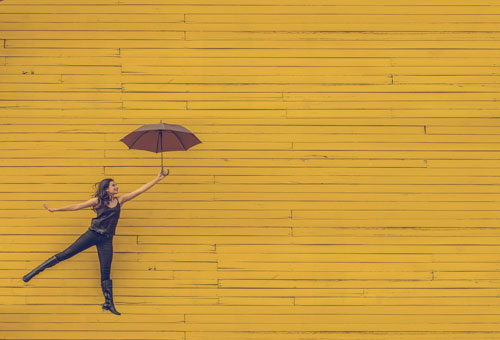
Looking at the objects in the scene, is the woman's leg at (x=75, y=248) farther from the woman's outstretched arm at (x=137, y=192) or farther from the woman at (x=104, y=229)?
the woman's outstretched arm at (x=137, y=192)

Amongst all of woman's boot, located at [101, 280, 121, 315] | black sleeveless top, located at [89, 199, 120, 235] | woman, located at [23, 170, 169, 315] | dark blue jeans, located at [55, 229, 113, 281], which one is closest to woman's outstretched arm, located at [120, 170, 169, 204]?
woman, located at [23, 170, 169, 315]

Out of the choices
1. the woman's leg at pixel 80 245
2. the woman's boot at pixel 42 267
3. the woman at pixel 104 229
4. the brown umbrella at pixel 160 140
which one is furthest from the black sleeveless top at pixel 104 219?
the brown umbrella at pixel 160 140

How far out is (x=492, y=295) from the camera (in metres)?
6.47

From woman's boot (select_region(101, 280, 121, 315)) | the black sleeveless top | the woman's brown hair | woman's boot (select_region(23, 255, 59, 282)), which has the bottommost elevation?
woman's boot (select_region(101, 280, 121, 315))

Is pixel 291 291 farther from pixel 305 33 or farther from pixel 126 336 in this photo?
pixel 305 33

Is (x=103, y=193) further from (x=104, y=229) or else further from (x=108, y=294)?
(x=108, y=294)

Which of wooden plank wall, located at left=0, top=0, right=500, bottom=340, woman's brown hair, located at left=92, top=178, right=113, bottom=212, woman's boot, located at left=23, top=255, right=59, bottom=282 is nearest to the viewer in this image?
woman's brown hair, located at left=92, top=178, right=113, bottom=212

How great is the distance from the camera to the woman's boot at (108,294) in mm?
6148

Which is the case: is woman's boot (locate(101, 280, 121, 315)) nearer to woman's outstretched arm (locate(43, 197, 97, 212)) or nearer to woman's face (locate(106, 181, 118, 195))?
woman's outstretched arm (locate(43, 197, 97, 212))

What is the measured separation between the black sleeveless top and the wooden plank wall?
48 centimetres

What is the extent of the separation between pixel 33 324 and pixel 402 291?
504cm

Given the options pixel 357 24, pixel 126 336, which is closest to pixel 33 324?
pixel 126 336

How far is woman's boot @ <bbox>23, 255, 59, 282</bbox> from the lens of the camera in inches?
240

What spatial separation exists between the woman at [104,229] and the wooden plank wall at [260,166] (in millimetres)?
365
